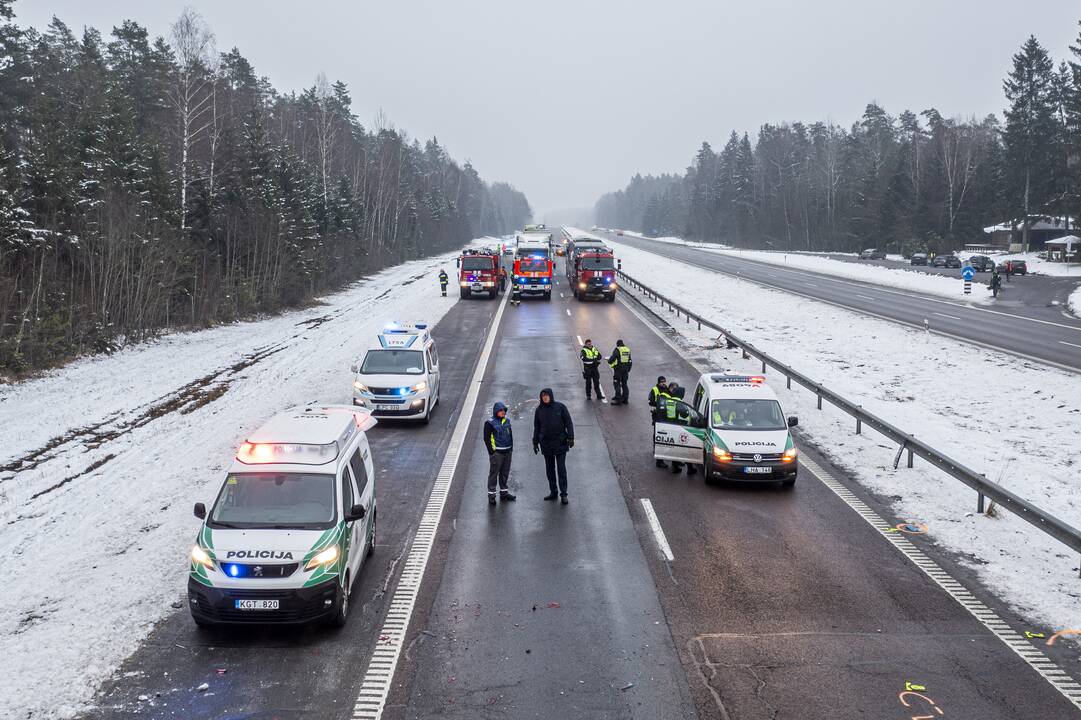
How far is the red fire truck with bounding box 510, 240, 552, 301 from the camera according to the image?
48094 millimetres

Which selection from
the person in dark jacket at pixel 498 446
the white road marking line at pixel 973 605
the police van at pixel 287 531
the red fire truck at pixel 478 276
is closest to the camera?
the white road marking line at pixel 973 605

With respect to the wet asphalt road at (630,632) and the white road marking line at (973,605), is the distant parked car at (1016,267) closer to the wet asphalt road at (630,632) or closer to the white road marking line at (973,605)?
the white road marking line at (973,605)

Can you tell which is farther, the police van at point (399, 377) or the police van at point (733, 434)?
the police van at point (399, 377)

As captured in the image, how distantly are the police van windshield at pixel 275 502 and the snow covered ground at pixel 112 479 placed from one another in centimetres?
144

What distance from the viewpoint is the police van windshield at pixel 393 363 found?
19203 millimetres

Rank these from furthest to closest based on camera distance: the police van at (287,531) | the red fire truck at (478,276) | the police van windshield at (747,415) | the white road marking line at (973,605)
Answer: the red fire truck at (478,276), the police van windshield at (747,415), the police van at (287,531), the white road marking line at (973,605)

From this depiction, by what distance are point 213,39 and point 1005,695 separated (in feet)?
158

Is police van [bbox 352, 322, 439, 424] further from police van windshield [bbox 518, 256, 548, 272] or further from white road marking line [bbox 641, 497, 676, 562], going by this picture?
police van windshield [bbox 518, 256, 548, 272]

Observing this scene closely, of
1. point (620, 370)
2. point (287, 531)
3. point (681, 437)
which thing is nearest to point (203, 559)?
point (287, 531)

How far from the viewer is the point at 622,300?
49.1 metres

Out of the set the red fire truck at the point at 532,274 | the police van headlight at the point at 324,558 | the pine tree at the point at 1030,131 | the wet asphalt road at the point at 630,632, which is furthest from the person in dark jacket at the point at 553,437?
the pine tree at the point at 1030,131

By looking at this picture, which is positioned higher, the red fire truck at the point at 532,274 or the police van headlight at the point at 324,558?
the red fire truck at the point at 532,274

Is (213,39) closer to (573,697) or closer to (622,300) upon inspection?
(622,300)

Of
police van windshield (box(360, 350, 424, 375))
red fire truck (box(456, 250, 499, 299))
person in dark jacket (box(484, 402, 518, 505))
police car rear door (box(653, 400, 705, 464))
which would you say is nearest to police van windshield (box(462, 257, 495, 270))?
red fire truck (box(456, 250, 499, 299))
